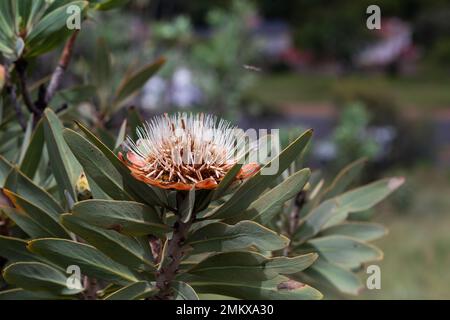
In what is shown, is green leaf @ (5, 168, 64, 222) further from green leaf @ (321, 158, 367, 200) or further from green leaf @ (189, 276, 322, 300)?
green leaf @ (321, 158, 367, 200)

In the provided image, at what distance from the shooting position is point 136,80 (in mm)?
1370

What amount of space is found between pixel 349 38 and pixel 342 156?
12.3m

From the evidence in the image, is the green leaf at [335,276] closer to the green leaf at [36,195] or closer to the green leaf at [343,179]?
the green leaf at [343,179]

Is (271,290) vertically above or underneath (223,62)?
underneath

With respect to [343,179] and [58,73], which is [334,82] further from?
[58,73]

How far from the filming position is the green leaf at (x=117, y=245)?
0.86m

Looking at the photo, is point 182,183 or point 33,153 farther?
point 33,153

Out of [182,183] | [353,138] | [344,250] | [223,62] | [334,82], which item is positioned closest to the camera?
[182,183]

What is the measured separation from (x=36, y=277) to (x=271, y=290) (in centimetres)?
30

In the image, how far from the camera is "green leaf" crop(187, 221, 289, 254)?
85 centimetres

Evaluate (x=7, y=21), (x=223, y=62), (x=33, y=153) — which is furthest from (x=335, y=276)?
(x=223, y=62)

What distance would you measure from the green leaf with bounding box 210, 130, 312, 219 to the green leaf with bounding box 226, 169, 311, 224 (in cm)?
2
